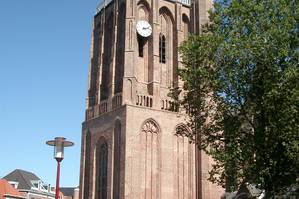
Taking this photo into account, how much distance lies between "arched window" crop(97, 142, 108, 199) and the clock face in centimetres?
1016

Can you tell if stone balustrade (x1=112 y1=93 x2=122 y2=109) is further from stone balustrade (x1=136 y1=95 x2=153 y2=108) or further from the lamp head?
the lamp head

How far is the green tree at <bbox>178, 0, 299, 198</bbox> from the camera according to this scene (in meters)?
20.8

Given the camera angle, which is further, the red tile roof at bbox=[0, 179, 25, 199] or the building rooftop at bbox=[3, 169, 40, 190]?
the building rooftop at bbox=[3, 169, 40, 190]

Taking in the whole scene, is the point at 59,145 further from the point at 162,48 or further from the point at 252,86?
the point at 162,48

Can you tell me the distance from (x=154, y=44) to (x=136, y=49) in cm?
177

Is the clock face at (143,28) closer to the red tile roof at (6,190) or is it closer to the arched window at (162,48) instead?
the arched window at (162,48)

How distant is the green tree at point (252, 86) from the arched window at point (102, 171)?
2210 cm

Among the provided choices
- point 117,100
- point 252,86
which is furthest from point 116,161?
point 252,86

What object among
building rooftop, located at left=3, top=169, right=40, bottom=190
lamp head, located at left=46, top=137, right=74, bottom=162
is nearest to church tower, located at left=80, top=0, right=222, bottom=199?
building rooftop, located at left=3, top=169, right=40, bottom=190

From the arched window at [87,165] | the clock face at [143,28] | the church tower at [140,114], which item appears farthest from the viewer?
the arched window at [87,165]

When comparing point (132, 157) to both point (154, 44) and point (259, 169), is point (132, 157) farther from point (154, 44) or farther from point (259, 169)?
point (259, 169)

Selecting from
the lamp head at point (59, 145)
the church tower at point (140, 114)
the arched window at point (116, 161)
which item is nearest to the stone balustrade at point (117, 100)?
the church tower at point (140, 114)

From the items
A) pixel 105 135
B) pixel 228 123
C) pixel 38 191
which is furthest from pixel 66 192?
pixel 228 123

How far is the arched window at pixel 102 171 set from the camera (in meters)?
44.7
